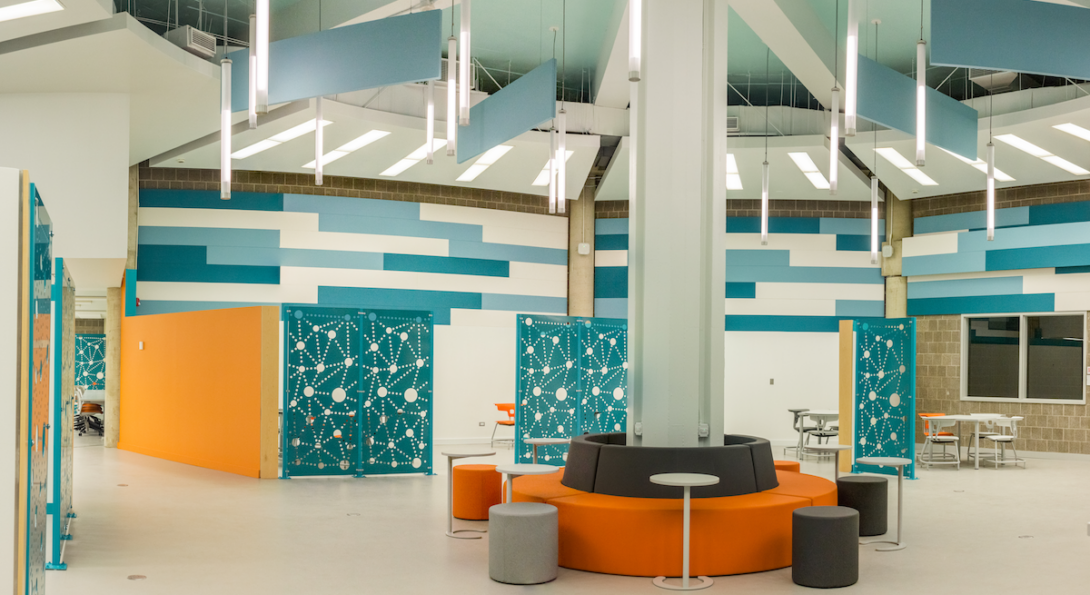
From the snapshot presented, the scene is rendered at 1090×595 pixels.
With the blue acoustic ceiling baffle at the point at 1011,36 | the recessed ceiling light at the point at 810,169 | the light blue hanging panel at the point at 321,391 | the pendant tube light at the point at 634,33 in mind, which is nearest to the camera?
the pendant tube light at the point at 634,33

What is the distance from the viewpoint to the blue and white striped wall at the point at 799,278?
663 inches

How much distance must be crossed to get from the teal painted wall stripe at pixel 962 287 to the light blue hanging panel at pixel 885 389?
4.25m

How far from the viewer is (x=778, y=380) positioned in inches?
657

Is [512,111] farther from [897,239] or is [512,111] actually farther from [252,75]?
[897,239]

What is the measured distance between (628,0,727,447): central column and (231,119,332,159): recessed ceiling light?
6769 millimetres

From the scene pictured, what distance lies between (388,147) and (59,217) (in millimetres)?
5045

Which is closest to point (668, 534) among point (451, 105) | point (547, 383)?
point (451, 105)

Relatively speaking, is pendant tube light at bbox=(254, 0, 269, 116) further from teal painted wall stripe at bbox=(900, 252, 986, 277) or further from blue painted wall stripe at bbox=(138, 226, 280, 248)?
teal painted wall stripe at bbox=(900, 252, 986, 277)

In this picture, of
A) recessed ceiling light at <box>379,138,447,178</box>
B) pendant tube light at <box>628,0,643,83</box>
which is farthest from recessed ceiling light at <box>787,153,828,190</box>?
pendant tube light at <box>628,0,643,83</box>

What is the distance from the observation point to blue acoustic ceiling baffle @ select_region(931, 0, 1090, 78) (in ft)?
23.0

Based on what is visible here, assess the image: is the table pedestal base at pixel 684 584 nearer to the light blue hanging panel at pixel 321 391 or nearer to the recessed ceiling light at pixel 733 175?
the light blue hanging panel at pixel 321 391

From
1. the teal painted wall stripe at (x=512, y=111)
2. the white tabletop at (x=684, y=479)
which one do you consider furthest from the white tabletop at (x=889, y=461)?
the teal painted wall stripe at (x=512, y=111)

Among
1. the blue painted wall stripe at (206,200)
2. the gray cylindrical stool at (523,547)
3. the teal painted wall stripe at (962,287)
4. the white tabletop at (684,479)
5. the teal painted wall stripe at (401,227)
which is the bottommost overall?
the gray cylindrical stool at (523,547)

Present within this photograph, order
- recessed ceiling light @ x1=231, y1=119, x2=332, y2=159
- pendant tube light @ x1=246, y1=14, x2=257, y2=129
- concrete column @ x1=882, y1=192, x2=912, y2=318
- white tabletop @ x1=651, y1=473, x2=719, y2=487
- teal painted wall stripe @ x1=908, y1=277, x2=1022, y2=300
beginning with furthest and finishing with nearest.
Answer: concrete column @ x1=882, y1=192, x2=912, y2=318 < teal painted wall stripe @ x1=908, y1=277, x2=1022, y2=300 < recessed ceiling light @ x1=231, y1=119, x2=332, y2=159 < pendant tube light @ x1=246, y1=14, x2=257, y2=129 < white tabletop @ x1=651, y1=473, x2=719, y2=487
